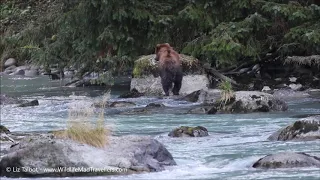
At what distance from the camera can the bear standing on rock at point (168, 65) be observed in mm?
18547

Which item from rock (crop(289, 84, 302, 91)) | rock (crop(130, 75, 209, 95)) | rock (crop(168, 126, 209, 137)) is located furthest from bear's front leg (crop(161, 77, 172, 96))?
rock (crop(168, 126, 209, 137))

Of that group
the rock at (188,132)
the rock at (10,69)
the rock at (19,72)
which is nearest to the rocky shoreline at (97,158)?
the rock at (188,132)

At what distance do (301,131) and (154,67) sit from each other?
9434mm

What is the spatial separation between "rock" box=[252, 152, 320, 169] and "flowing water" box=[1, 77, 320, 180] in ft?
0.46

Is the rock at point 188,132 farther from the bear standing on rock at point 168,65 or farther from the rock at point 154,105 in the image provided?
the bear standing on rock at point 168,65

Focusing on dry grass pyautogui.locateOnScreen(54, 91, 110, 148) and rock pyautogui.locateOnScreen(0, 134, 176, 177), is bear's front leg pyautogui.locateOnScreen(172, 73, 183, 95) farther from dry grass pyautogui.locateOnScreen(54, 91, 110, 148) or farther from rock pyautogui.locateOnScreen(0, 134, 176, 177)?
rock pyautogui.locateOnScreen(0, 134, 176, 177)

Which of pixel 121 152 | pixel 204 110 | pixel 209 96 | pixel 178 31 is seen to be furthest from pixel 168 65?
pixel 121 152

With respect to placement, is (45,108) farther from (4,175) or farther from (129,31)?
(4,175)

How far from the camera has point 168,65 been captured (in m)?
18.5

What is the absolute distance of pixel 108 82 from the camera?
70.2 ft

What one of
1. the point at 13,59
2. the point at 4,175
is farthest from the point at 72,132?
the point at 13,59

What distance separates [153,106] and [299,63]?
5.34m

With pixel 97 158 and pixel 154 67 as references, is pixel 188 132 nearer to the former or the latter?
pixel 97 158

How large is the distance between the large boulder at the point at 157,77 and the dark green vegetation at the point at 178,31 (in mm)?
538
